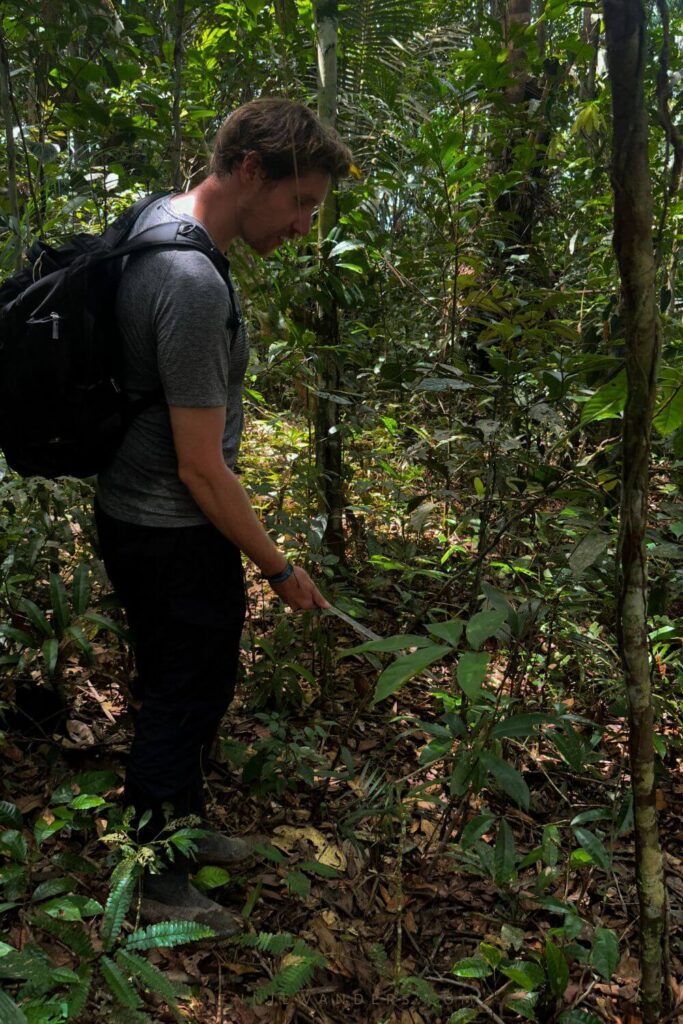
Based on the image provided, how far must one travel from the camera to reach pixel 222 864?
2111 mm

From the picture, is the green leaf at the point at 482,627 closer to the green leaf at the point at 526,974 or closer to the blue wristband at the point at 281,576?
the blue wristband at the point at 281,576

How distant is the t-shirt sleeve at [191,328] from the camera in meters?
1.53

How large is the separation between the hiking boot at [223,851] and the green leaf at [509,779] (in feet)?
3.08

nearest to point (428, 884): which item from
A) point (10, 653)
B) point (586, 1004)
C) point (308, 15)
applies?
point (586, 1004)

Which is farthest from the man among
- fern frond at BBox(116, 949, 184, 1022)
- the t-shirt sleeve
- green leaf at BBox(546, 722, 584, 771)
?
green leaf at BBox(546, 722, 584, 771)

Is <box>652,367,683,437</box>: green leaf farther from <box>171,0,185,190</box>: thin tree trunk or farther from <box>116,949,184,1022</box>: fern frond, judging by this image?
<box>171,0,185,190</box>: thin tree trunk

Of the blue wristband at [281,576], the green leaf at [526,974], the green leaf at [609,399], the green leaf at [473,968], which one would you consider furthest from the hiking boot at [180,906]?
the green leaf at [609,399]

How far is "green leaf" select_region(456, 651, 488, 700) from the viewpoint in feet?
3.56

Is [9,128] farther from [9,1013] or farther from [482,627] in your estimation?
[9,1013]

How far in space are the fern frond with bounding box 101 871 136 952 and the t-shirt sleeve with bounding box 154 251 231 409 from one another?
3.27 feet

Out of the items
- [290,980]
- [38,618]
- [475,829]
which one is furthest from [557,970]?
[38,618]

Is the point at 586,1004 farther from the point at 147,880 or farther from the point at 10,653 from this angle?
the point at 10,653

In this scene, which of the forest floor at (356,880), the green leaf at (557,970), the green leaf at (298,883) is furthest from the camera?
the green leaf at (298,883)

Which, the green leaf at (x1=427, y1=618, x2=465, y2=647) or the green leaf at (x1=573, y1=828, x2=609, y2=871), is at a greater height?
the green leaf at (x1=427, y1=618, x2=465, y2=647)
